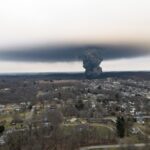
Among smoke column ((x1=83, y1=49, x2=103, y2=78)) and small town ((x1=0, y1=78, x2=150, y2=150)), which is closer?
small town ((x1=0, y1=78, x2=150, y2=150))

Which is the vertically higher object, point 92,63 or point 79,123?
point 92,63

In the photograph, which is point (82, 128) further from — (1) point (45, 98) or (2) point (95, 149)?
(1) point (45, 98)

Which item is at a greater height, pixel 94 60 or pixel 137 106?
pixel 94 60

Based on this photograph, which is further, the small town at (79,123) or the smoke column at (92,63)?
the smoke column at (92,63)

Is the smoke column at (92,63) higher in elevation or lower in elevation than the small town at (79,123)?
higher

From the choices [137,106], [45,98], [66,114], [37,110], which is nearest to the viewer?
[66,114]

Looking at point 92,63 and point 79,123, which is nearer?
point 79,123

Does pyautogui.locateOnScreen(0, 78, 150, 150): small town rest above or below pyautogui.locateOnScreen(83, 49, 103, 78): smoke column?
below

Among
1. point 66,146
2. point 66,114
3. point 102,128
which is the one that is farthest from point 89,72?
point 66,146
